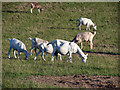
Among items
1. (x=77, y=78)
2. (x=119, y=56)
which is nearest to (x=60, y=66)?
(x=77, y=78)

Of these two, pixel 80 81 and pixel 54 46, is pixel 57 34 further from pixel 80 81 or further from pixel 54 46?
pixel 80 81

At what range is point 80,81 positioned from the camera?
14.8 meters

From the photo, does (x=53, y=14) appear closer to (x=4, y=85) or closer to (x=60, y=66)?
(x=60, y=66)

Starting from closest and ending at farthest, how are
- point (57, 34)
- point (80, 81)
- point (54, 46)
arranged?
point (80, 81) → point (54, 46) → point (57, 34)

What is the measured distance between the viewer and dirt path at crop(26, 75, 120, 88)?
1416cm

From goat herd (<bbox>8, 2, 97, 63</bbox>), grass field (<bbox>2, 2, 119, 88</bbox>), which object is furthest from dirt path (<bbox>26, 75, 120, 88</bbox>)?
goat herd (<bbox>8, 2, 97, 63</bbox>)

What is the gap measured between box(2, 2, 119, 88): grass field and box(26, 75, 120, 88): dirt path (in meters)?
0.63

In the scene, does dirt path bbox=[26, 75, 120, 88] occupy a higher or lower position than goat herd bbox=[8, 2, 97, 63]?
lower

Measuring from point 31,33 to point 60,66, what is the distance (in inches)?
565

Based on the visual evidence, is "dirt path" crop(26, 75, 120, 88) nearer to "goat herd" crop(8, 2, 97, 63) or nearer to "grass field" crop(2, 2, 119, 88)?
"grass field" crop(2, 2, 119, 88)

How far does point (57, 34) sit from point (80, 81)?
17.1 metres

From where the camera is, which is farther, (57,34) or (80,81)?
(57,34)

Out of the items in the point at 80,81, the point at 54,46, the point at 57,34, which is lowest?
the point at 80,81

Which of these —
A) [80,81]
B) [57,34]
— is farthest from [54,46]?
[57,34]
